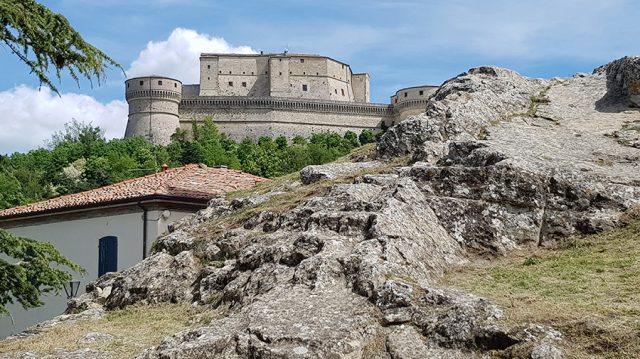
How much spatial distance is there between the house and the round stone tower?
72.9 m

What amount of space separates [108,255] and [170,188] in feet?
7.92

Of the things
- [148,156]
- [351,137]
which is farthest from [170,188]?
[351,137]

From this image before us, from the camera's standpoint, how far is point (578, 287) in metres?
8.19

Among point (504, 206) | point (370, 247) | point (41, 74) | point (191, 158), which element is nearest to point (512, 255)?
point (504, 206)

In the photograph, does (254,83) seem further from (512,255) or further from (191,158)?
(512,255)

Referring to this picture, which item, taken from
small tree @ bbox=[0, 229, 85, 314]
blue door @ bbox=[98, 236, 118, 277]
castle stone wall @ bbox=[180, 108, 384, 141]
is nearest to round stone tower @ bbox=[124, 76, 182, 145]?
castle stone wall @ bbox=[180, 108, 384, 141]

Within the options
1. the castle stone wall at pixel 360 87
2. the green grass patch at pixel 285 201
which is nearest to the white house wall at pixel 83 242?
the green grass patch at pixel 285 201

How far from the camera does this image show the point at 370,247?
9227 mm

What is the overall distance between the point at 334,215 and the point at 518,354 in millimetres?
3825

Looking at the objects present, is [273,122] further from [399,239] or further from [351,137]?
[399,239]

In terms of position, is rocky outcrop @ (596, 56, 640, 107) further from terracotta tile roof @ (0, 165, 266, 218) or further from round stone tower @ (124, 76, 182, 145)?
round stone tower @ (124, 76, 182, 145)

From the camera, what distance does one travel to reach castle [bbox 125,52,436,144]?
97.6 meters

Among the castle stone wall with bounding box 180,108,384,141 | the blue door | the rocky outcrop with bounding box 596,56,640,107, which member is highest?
the castle stone wall with bounding box 180,108,384,141

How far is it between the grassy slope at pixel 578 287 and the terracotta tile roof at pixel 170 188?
1227 cm
